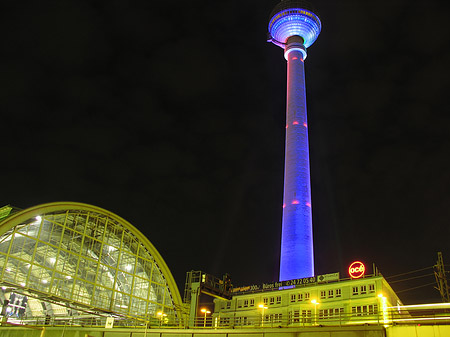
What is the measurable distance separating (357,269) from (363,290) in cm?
289

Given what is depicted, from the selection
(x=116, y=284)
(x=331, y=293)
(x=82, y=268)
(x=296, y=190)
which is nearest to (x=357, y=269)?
(x=331, y=293)

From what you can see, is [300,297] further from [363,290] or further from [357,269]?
[357,269]

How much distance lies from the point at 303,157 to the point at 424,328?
64099 millimetres

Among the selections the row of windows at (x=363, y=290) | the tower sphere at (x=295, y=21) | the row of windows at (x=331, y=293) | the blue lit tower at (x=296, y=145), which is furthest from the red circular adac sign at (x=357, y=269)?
the tower sphere at (x=295, y=21)

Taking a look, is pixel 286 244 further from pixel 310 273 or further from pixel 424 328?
pixel 424 328

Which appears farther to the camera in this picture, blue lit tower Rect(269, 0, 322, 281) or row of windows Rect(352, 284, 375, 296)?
blue lit tower Rect(269, 0, 322, 281)

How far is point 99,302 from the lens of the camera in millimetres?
62594

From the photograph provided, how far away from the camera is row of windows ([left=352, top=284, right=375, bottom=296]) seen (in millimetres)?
57806

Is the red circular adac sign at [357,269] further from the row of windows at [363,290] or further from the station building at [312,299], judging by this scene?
the row of windows at [363,290]

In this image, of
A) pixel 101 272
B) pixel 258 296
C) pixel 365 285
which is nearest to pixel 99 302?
pixel 101 272

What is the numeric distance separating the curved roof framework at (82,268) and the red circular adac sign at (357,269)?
25197mm

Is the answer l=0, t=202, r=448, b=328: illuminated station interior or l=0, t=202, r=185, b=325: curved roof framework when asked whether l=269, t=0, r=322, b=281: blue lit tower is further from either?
l=0, t=202, r=185, b=325: curved roof framework

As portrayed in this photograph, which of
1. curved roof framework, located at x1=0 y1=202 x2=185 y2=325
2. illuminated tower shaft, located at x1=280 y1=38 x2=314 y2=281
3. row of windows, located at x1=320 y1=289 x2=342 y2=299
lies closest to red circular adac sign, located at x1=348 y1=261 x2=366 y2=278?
row of windows, located at x1=320 y1=289 x2=342 y2=299

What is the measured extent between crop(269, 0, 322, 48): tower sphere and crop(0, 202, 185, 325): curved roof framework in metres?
67.7
